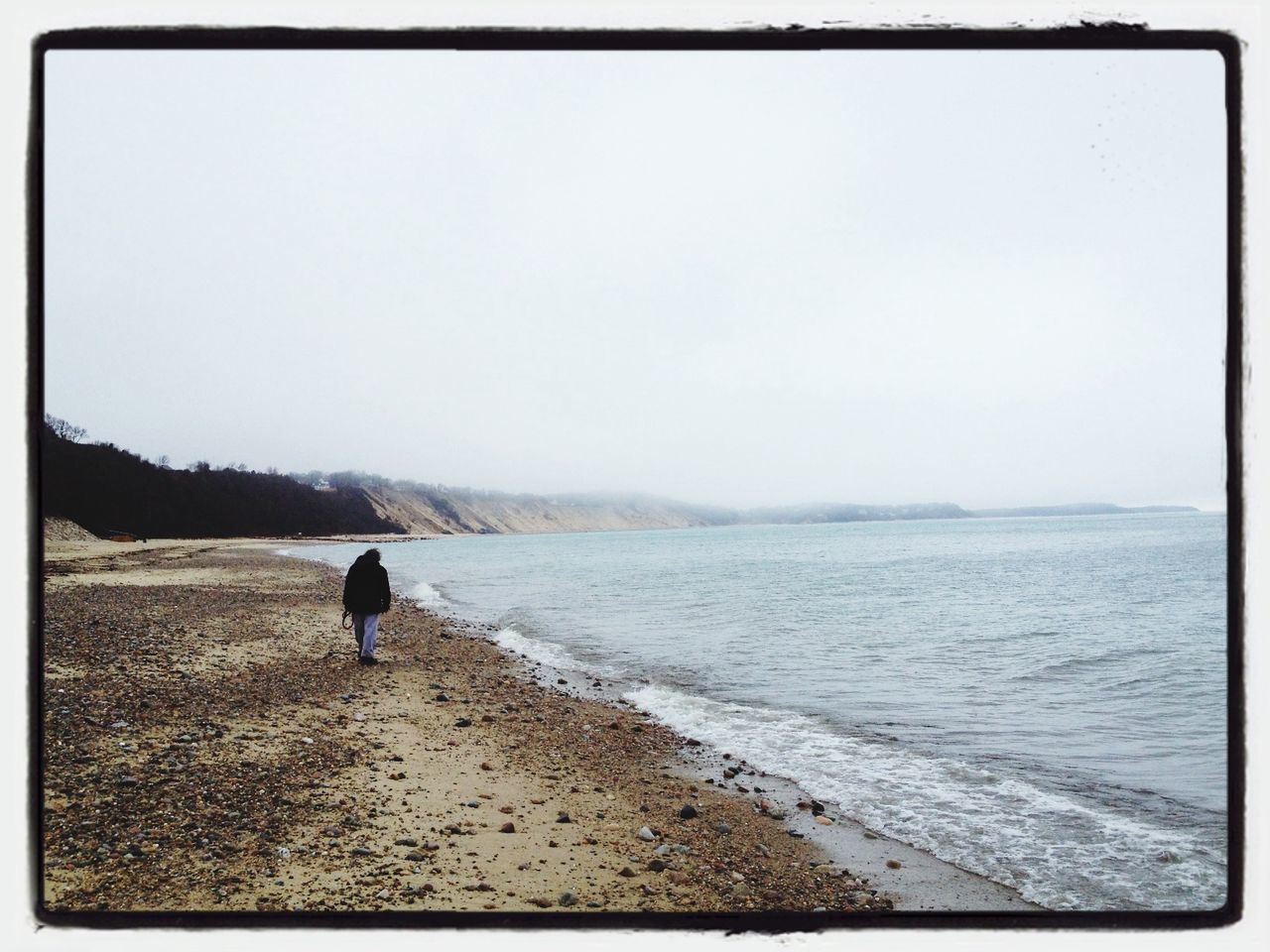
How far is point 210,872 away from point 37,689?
3.96 ft

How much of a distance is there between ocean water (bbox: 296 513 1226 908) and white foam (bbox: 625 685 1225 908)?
0.02m

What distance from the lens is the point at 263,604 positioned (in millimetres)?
14273

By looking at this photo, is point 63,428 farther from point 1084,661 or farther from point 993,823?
point 1084,661

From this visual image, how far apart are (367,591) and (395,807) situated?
15.9ft

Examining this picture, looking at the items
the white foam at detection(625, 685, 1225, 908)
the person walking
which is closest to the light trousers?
the person walking

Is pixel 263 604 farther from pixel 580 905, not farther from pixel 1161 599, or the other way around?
pixel 1161 599

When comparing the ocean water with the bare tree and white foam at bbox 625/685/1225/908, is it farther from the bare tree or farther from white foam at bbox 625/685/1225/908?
the bare tree

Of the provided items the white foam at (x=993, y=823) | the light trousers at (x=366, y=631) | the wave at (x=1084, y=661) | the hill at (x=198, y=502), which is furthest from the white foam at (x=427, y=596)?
the wave at (x=1084, y=661)

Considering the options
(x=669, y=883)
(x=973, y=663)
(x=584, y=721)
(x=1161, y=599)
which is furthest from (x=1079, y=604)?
(x=669, y=883)

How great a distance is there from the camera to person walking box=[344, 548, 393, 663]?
855 centimetres

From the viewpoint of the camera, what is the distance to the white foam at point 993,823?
4133mm

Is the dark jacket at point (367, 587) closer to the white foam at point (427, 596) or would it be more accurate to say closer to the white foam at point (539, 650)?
the white foam at point (539, 650)

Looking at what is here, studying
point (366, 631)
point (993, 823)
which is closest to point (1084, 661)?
point (993, 823)

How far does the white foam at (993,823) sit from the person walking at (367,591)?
4136mm
